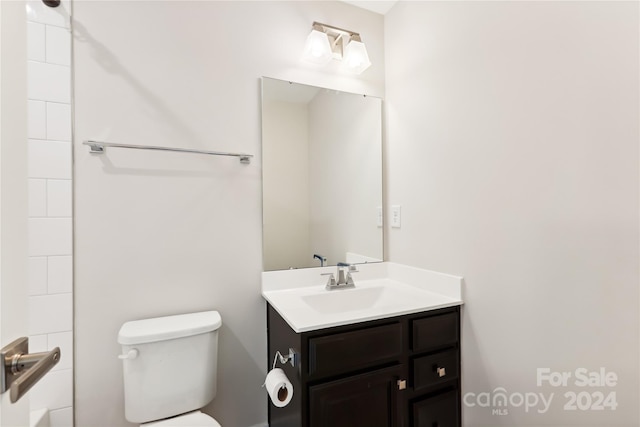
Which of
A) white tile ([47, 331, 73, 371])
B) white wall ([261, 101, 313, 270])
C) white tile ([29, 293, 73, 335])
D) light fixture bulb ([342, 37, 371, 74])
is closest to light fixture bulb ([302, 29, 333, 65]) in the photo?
light fixture bulb ([342, 37, 371, 74])

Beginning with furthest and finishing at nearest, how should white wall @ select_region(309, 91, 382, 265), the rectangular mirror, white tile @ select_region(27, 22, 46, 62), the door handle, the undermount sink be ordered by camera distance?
white wall @ select_region(309, 91, 382, 265)
the rectangular mirror
the undermount sink
white tile @ select_region(27, 22, 46, 62)
the door handle

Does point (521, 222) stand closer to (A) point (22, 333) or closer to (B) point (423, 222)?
(B) point (423, 222)

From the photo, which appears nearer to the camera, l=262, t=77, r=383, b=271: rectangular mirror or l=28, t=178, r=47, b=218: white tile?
l=28, t=178, r=47, b=218: white tile

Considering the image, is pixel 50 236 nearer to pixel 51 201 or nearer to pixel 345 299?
pixel 51 201

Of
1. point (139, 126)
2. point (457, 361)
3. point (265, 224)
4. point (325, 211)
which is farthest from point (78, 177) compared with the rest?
point (457, 361)

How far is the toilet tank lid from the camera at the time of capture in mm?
1211

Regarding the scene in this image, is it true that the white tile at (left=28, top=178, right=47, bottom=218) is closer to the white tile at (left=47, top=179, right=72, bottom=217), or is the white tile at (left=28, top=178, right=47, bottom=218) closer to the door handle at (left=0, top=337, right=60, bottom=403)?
the white tile at (left=47, top=179, right=72, bottom=217)

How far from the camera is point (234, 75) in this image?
1.57 m

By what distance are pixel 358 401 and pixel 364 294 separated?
0.56 metres

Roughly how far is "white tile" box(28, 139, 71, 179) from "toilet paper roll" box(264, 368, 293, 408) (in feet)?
3.98

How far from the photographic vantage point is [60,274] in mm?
1255

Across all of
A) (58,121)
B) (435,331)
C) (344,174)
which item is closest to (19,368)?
(58,121)

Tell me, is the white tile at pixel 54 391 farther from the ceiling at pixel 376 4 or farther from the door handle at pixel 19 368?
the ceiling at pixel 376 4

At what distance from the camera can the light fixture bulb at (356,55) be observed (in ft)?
5.69
